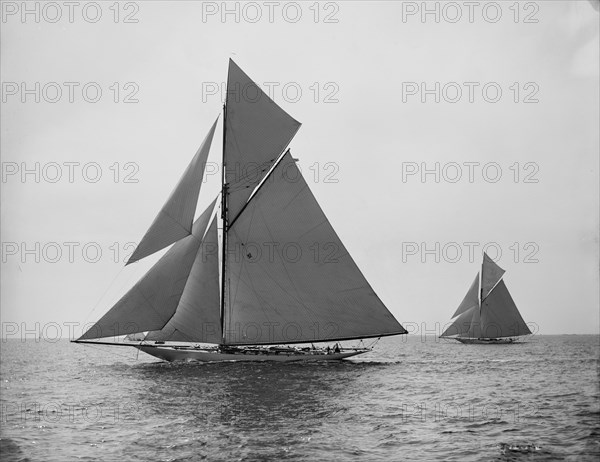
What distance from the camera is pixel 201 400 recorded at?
30.7m

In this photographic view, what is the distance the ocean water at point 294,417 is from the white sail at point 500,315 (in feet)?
210

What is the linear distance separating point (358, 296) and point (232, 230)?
32.9ft

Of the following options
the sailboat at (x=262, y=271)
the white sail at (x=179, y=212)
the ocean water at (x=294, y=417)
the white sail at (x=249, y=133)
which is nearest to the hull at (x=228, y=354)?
the sailboat at (x=262, y=271)

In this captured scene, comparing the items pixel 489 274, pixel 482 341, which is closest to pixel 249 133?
pixel 489 274

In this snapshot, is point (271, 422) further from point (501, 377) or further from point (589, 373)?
point (589, 373)

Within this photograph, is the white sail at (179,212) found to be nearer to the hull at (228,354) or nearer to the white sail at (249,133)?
the white sail at (249,133)

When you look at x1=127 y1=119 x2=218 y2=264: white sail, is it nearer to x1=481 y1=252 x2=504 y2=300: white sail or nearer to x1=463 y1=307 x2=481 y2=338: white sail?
x1=481 y1=252 x2=504 y2=300: white sail

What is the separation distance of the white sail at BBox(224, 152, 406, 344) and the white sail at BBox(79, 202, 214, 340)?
392cm

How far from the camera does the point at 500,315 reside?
108125mm

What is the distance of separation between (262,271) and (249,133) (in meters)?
9.86

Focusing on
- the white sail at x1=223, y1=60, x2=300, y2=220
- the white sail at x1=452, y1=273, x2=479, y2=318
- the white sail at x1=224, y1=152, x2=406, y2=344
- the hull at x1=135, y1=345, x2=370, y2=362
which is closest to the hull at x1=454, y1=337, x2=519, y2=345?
the white sail at x1=452, y1=273, x2=479, y2=318

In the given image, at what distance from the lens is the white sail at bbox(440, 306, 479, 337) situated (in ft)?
358

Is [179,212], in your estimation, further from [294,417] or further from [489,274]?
[489,274]

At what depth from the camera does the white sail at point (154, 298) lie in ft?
140
